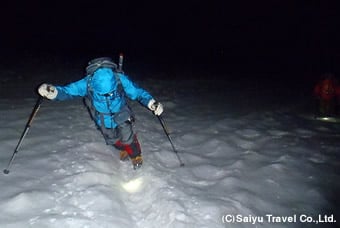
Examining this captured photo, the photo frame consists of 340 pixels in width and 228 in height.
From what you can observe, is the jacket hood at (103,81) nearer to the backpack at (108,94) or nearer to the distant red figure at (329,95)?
the backpack at (108,94)

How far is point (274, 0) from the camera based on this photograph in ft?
124

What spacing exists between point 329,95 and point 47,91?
7817 mm

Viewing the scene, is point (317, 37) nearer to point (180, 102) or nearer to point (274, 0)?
point (274, 0)

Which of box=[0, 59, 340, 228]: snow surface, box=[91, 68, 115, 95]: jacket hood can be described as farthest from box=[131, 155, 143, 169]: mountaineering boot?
box=[91, 68, 115, 95]: jacket hood

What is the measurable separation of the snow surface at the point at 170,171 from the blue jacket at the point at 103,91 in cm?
98

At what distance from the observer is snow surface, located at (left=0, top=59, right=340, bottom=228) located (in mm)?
4594

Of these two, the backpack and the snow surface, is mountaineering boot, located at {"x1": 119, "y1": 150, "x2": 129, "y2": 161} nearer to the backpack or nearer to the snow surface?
the snow surface

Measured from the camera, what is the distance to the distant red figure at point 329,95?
9617 mm

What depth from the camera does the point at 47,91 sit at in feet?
18.1

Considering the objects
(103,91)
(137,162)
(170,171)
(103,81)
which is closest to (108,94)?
(103,91)

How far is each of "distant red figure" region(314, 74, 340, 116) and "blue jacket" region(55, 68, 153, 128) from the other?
602 centimetres

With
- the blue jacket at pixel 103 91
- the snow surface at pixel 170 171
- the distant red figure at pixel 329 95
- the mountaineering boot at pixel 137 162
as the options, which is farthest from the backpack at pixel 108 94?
the distant red figure at pixel 329 95

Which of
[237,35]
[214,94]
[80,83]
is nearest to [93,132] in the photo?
[80,83]

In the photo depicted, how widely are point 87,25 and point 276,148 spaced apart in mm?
28729
